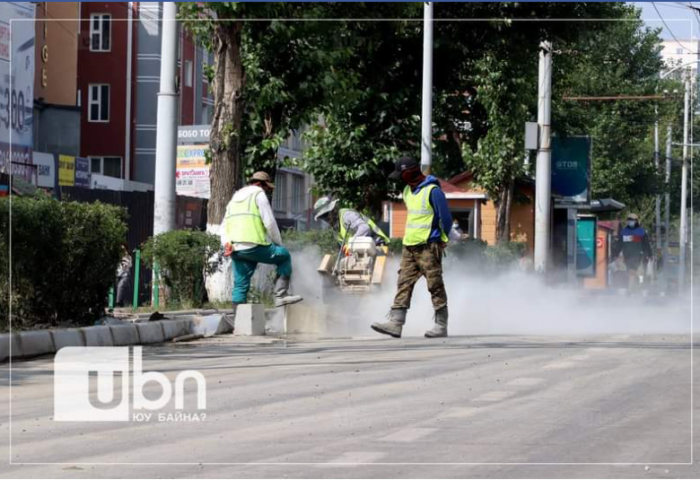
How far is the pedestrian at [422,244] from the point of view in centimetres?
1378

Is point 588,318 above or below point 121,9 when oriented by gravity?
below

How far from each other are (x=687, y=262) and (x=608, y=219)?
360 inches

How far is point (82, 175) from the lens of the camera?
44750 millimetres

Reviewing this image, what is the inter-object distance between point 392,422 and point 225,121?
11277mm

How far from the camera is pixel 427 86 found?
1121 inches

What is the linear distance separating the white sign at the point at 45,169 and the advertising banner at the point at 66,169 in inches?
16.3

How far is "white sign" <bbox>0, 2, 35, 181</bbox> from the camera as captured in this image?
40.1 metres

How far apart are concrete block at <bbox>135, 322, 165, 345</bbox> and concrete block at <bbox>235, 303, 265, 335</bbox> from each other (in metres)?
1.11

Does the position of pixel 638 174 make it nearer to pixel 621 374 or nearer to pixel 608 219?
pixel 608 219

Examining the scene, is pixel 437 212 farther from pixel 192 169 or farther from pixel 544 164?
pixel 544 164

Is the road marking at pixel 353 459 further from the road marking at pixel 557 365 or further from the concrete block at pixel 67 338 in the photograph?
the concrete block at pixel 67 338

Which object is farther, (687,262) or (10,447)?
(687,262)

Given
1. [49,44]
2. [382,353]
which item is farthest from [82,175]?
[382,353]

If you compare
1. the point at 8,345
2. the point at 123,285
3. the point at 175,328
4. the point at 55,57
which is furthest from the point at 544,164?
the point at 55,57
